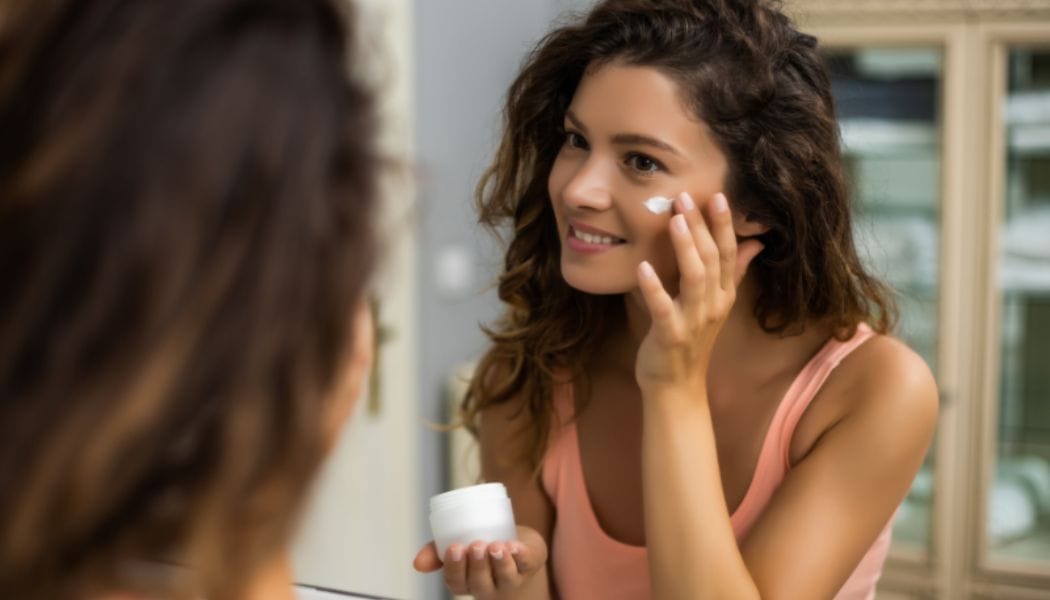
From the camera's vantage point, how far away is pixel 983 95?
2.07 meters

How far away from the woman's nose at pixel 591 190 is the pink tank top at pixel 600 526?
224 millimetres

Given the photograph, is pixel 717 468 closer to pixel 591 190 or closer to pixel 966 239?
pixel 591 190

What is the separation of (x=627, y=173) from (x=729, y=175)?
91 millimetres

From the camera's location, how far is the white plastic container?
30.0 inches

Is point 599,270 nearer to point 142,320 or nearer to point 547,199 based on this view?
point 547,199

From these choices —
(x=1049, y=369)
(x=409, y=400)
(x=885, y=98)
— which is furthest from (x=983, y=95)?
(x=409, y=400)

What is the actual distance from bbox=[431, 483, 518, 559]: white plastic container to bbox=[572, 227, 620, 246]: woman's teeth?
22 centimetres

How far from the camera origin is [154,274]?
324mm

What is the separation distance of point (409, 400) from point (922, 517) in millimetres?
1162

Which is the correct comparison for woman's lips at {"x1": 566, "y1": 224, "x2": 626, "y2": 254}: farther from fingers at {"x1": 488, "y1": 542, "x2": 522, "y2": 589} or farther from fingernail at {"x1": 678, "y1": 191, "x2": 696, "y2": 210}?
fingers at {"x1": 488, "y1": 542, "x2": 522, "y2": 589}

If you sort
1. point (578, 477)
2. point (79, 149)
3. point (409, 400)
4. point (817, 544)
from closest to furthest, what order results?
point (79, 149) < point (817, 544) < point (578, 477) < point (409, 400)

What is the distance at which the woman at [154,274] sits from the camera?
323 mm

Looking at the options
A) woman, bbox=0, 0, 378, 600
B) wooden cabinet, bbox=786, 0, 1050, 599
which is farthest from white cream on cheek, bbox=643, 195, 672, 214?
wooden cabinet, bbox=786, 0, 1050, 599

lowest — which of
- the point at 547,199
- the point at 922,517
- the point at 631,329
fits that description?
the point at 922,517
